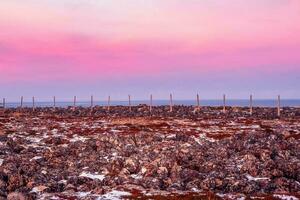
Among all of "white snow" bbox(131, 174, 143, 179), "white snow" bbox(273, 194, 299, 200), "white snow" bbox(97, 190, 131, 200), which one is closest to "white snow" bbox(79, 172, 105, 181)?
"white snow" bbox(131, 174, 143, 179)

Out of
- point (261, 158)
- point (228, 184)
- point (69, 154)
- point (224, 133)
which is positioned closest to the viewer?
point (228, 184)

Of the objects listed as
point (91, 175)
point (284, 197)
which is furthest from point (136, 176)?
point (284, 197)

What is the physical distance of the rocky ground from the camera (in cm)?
3378

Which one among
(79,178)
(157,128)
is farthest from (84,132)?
(79,178)

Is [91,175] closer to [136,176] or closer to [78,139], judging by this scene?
[136,176]

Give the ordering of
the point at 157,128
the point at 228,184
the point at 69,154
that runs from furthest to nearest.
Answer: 1. the point at 157,128
2. the point at 69,154
3. the point at 228,184

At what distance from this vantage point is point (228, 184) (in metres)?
36.2

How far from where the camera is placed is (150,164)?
41.0 meters

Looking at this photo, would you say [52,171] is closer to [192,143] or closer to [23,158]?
[23,158]

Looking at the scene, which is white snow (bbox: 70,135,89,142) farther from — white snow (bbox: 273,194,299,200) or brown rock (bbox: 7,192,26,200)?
white snow (bbox: 273,194,299,200)

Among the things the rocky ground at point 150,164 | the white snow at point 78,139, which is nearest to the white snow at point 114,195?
the rocky ground at point 150,164

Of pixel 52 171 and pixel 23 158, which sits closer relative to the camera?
pixel 52 171

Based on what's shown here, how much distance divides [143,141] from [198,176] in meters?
13.9

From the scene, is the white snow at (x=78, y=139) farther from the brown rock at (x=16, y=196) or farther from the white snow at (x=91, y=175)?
the brown rock at (x=16, y=196)
